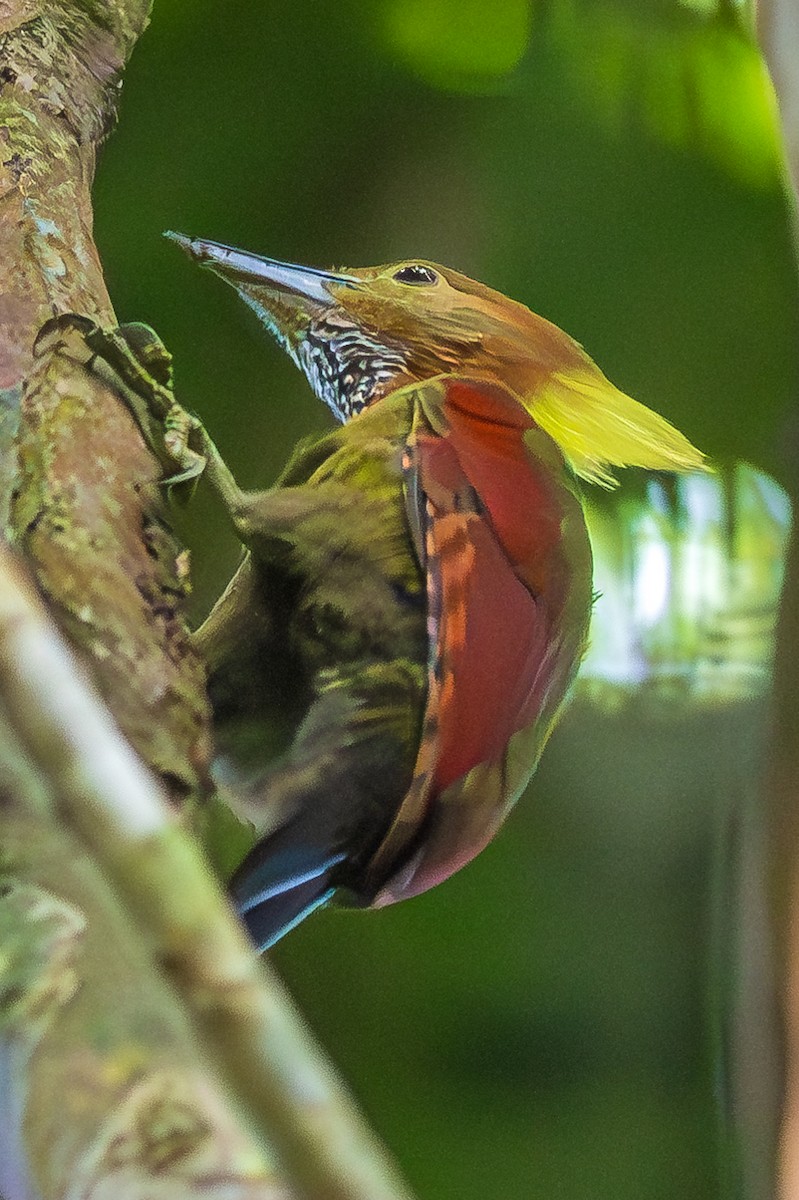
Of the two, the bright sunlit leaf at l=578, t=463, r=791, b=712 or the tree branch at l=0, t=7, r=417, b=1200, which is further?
the bright sunlit leaf at l=578, t=463, r=791, b=712

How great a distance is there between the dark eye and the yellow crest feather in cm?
13

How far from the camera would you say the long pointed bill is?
0.78 metres

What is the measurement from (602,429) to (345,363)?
22 centimetres

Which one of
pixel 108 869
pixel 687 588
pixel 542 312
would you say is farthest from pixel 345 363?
pixel 108 869

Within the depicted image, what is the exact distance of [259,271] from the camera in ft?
2.58

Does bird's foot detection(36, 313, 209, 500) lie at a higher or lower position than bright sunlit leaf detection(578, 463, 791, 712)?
higher

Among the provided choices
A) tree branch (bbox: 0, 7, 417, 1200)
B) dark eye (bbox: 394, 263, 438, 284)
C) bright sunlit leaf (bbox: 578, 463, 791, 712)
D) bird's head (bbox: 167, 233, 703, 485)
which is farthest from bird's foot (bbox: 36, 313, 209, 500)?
bright sunlit leaf (bbox: 578, 463, 791, 712)

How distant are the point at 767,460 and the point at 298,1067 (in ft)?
2.09

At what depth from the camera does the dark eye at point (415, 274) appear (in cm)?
83

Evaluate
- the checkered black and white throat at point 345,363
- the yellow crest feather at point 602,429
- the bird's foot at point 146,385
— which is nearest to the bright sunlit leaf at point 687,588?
the yellow crest feather at point 602,429

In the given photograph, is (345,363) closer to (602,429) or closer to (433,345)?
(433,345)

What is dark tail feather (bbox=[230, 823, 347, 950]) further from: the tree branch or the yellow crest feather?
the yellow crest feather

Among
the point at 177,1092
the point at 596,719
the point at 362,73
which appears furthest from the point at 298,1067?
the point at 362,73

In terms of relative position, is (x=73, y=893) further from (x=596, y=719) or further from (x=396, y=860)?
(x=596, y=719)
